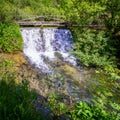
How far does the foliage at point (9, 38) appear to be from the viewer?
17.9m

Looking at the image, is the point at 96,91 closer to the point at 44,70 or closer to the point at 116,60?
the point at 44,70

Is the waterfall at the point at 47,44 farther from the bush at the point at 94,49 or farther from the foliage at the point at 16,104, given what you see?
the foliage at the point at 16,104

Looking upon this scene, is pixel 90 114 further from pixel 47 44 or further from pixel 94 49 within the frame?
pixel 47 44

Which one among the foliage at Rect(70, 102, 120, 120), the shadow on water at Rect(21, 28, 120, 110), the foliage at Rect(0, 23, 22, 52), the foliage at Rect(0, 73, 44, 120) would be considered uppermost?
the foliage at Rect(0, 73, 44, 120)

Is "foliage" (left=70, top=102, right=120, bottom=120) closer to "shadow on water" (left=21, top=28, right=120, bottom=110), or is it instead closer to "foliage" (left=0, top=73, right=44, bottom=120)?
"foliage" (left=0, top=73, right=44, bottom=120)

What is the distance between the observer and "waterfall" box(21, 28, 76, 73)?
1889cm

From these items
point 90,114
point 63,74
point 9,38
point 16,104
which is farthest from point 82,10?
point 16,104

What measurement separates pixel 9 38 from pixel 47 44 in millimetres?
3337

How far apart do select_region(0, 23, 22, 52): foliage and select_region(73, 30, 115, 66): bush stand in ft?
12.5

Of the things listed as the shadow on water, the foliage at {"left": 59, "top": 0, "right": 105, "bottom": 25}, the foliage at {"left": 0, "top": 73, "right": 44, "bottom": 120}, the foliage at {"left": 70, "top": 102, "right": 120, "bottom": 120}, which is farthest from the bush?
the foliage at {"left": 0, "top": 73, "right": 44, "bottom": 120}

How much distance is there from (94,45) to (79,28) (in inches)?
137

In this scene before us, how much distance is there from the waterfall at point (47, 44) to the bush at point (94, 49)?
2.39 feet

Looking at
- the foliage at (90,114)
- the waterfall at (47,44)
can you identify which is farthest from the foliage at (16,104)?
the waterfall at (47,44)

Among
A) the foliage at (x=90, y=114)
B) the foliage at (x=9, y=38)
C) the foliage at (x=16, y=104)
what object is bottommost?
the foliage at (x=9, y=38)
